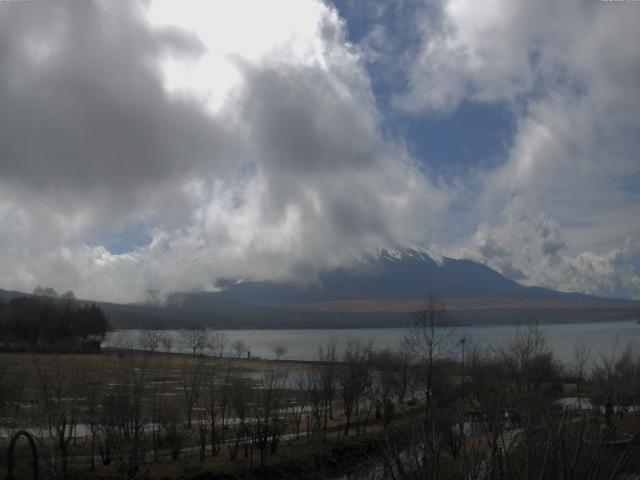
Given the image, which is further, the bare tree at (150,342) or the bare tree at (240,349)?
the bare tree at (240,349)

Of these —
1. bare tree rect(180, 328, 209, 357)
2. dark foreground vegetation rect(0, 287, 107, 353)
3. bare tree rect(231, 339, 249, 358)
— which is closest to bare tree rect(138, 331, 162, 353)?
bare tree rect(180, 328, 209, 357)

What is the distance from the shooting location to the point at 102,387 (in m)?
45.1

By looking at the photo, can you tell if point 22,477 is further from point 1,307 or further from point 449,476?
point 1,307

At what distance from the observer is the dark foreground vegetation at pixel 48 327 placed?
379 ft

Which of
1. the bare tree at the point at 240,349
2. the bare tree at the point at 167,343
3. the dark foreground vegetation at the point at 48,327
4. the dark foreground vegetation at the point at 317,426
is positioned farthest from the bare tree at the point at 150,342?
the dark foreground vegetation at the point at 317,426

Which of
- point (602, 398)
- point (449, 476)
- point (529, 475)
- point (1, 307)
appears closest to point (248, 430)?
point (602, 398)

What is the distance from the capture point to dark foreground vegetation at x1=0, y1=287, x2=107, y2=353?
379 feet

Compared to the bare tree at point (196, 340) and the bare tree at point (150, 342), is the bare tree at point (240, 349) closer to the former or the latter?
the bare tree at point (196, 340)

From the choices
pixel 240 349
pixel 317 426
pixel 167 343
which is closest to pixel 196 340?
pixel 167 343

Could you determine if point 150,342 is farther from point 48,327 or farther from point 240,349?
point 240,349

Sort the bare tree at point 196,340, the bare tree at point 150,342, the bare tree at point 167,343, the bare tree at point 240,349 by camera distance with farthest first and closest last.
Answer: the bare tree at point 240,349, the bare tree at point 196,340, the bare tree at point 167,343, the bare tree at point 150,342

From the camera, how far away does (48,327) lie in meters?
125

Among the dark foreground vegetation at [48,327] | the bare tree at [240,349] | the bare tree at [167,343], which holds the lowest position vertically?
the bare tree at [240,349]

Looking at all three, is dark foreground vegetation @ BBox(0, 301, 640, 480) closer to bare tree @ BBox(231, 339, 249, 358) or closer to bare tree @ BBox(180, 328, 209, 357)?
A: bare tree @ BBox(180, 328, 209, 357)
